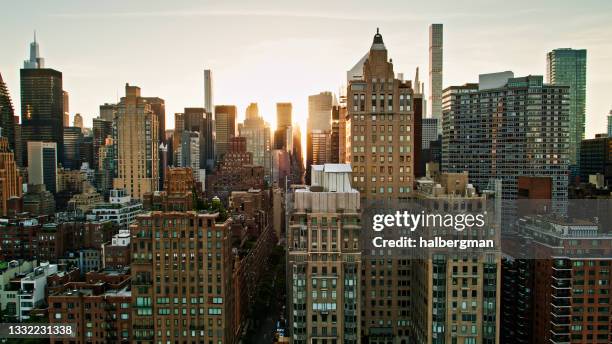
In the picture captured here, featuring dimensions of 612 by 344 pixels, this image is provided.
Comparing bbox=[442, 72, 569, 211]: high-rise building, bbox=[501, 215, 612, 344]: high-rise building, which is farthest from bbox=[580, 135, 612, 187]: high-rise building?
bbox=[501, 215, 612, 344]: high-rise building

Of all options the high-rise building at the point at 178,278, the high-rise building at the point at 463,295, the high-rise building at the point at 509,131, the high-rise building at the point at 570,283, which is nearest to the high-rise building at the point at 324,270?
the high-rise building at the point at 463,295

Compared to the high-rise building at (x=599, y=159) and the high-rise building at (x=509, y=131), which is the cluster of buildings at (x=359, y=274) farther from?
the high-rise building at (x=599, y=159)

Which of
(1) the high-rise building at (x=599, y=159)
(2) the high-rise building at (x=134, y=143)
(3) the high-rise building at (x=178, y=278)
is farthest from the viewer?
(2) the high-rise building at (x=134, y=143)

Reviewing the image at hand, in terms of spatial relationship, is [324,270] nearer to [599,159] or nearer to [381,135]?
[381,135]

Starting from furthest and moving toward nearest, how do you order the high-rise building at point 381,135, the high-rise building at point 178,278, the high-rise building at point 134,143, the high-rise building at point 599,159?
the high-rise building at point 134,143, the high-rise building at point 599,159, the high-rise building at point 381,135, the high-rise building at point 178,278

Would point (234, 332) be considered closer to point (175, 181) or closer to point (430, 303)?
point (175, 181)

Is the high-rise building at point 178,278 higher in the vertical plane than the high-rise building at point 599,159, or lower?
lower

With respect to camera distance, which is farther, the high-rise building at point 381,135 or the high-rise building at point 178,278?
the high-rise building at point 381,135
